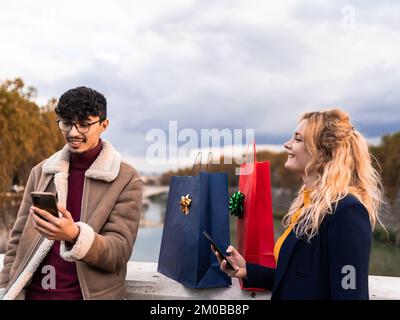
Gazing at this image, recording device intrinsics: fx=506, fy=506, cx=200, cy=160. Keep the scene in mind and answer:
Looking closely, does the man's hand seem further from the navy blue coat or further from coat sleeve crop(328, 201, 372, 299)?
coat sleeve crop(328, 201, 372, 299)

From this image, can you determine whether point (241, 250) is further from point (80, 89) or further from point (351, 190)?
point (80, 89)

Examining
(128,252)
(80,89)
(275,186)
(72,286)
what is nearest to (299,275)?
(128,252)

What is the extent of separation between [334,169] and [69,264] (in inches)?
47.5

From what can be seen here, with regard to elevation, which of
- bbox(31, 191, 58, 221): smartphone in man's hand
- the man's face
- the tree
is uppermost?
the tree

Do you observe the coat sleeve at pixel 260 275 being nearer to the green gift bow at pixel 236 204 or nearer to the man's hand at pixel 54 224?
the green gift bow at pixel 236 204

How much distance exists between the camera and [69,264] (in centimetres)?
222

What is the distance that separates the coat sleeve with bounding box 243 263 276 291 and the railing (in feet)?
0.70

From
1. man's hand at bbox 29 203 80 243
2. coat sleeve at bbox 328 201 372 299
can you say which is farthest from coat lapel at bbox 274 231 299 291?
man's hand at bbox 29 203 80 243

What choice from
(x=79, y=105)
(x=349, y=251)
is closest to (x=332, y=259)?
(x=349, y=251)

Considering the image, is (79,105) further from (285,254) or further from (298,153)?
(285,254)

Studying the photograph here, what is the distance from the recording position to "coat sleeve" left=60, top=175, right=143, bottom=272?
2.03 m

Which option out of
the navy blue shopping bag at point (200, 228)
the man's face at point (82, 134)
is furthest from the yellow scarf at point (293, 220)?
the man's face at point (82, 134)

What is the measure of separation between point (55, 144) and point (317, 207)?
21534 millimetres

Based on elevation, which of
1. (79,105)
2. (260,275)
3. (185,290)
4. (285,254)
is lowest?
(185,290)
